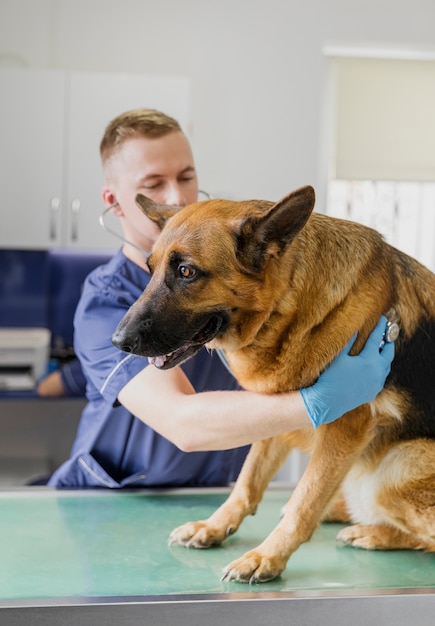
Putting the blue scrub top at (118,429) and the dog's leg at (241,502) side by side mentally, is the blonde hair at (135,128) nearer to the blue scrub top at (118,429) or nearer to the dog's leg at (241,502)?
the blue scrub top at (118,429)

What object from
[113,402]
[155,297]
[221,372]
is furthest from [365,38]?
[155,297]

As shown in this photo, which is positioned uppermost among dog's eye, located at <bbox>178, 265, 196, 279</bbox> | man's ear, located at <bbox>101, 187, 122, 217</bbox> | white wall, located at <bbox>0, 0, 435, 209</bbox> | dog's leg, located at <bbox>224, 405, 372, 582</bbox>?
white wall, located at <bbox>0, 0, 435, 209</bbox>

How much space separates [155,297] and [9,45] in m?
3.27

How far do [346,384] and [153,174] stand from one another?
0.69 meters

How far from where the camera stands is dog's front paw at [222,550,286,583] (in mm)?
1129

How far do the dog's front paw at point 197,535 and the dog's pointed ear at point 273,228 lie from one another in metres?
0.44

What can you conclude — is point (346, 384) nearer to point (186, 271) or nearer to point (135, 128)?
point (186, 271)

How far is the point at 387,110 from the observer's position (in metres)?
4.36

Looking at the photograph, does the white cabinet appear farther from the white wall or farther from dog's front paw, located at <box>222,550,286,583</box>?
dog's front paw, located at <box>222,550,286,583</box>

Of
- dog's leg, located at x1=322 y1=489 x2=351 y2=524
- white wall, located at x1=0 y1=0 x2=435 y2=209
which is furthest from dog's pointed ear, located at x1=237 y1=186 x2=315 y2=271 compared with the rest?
white wall, located at x1=0 y1=0 x2=435 y2=209

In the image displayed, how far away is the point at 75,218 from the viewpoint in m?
3.75

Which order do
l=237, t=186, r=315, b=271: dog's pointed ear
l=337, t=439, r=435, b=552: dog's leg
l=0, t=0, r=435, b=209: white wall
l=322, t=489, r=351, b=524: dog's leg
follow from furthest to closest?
l=0, t=0, r=435, b=209: white wall, l=322, t=489, r=351, b=524: dog's leg, l=337, t=439, r=435, b=552: dog's leg, l=237, t=186, r=315, b=271: dog's pointed ear

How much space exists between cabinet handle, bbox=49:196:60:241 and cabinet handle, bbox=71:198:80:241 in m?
0.07

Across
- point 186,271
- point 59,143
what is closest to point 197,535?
point 186,271
